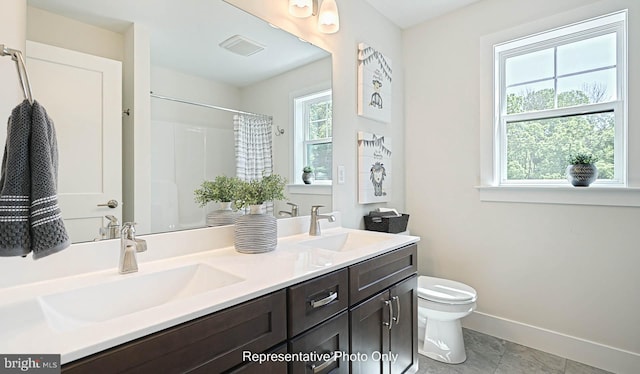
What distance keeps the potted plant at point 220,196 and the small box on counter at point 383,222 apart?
1.08 metres

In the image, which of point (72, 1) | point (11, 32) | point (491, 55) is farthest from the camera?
point (491, 55)

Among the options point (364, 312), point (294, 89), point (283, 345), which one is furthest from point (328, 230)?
point (283, 345)

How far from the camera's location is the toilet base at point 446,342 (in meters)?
1.92

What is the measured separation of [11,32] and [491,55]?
2581mm

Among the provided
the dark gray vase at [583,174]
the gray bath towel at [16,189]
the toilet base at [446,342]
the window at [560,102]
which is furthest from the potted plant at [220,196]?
the dark gray vase at [583,174]

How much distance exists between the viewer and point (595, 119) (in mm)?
1910

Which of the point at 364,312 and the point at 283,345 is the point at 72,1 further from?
the point at 364,312

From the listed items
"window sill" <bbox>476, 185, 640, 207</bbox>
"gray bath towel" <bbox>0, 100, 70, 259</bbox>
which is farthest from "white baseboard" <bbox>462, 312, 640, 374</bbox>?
"gray bath towel" <bbox>0, 100, 70, 259</bbox>

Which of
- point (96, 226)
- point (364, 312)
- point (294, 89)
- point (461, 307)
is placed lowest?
point (461, 307)

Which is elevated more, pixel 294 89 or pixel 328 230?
pixel 294 89

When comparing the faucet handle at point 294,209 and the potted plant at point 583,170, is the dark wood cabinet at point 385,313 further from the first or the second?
the potted plant at point 583,170

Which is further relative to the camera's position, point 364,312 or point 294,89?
point 294,89

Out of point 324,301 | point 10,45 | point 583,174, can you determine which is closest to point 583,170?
point 583,174

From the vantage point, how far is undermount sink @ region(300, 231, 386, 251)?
1.66 meters
